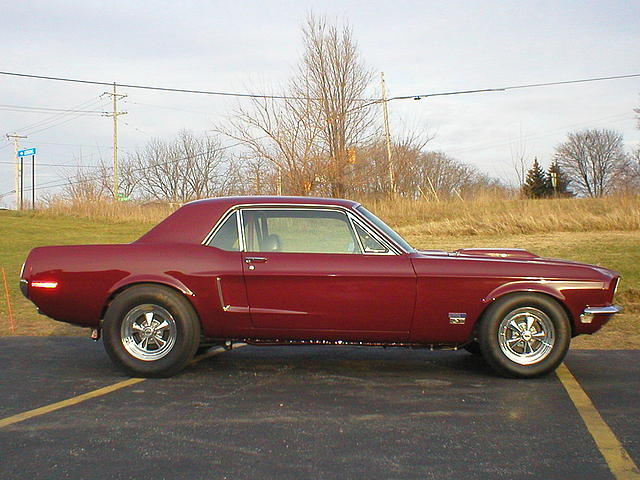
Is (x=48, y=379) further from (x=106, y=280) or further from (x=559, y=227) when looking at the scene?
(x=559, y=227)

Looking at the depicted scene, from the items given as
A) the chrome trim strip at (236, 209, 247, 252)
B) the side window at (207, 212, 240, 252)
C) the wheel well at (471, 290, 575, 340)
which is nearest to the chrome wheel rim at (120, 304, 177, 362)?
the side window at (207, 212, 240, 252)

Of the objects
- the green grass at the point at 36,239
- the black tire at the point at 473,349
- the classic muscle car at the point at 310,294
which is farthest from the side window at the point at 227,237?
the green grass at the point at 36,239

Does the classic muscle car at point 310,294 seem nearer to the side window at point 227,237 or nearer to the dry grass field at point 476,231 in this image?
the side window at point 227,237

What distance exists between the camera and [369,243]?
5914 mm

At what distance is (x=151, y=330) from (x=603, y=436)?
3608 millimetres

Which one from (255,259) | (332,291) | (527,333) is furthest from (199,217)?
(527,333)

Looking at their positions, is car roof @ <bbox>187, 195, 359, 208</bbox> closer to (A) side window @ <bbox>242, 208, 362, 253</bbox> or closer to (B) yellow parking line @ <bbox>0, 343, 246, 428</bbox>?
(A) side window @ <bbox>242, 208, 362, 253</bbox>

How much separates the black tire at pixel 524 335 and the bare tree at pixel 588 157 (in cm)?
8060

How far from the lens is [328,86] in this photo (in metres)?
25.2

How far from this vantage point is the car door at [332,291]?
574 cm

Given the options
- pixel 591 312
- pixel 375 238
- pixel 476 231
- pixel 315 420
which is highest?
pixel 476 231

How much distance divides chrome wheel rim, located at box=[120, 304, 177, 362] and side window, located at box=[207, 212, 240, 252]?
72 centimetres

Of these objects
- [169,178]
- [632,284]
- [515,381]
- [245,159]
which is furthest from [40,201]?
[515,381]

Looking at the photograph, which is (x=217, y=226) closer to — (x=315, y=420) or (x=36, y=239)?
(x=315, y=420)
